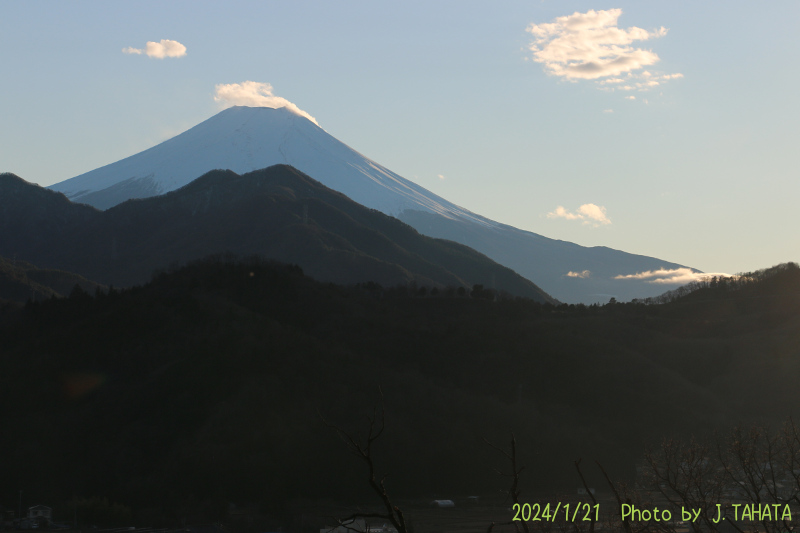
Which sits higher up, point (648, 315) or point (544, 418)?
point (648, 315)

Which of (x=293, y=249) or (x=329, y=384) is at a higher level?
(x=293, y=249)

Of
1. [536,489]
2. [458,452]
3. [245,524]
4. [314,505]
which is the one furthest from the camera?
[458,452]

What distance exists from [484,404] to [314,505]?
2840 centimetres

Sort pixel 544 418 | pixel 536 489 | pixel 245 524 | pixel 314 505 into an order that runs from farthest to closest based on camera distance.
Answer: pixel 544 418 < pixel 536 489 < pixel 314 505 < pixel 245 524

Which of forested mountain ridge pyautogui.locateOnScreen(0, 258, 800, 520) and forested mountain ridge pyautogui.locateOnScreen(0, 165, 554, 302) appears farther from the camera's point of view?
forested mountain ridge pyautogui.locateOnScreen(0, 165, 554, 302)

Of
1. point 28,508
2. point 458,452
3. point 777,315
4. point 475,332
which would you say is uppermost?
point 777,315

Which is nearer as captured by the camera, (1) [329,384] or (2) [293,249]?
(1) [329,384]

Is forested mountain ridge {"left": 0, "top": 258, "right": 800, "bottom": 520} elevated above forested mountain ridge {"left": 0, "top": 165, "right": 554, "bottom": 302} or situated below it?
below

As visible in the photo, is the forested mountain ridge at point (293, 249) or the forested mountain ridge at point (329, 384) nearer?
the forested mountain ridge at point (329, 384)

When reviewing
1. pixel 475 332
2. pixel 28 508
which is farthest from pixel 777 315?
pixel 28 508

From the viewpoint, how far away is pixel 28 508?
202 feet

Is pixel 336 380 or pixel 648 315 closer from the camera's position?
pixel 336 380

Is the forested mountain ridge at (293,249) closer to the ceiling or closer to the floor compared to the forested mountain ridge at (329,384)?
closer to the ceiling

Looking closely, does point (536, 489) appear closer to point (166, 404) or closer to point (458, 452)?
point (458, 452)
